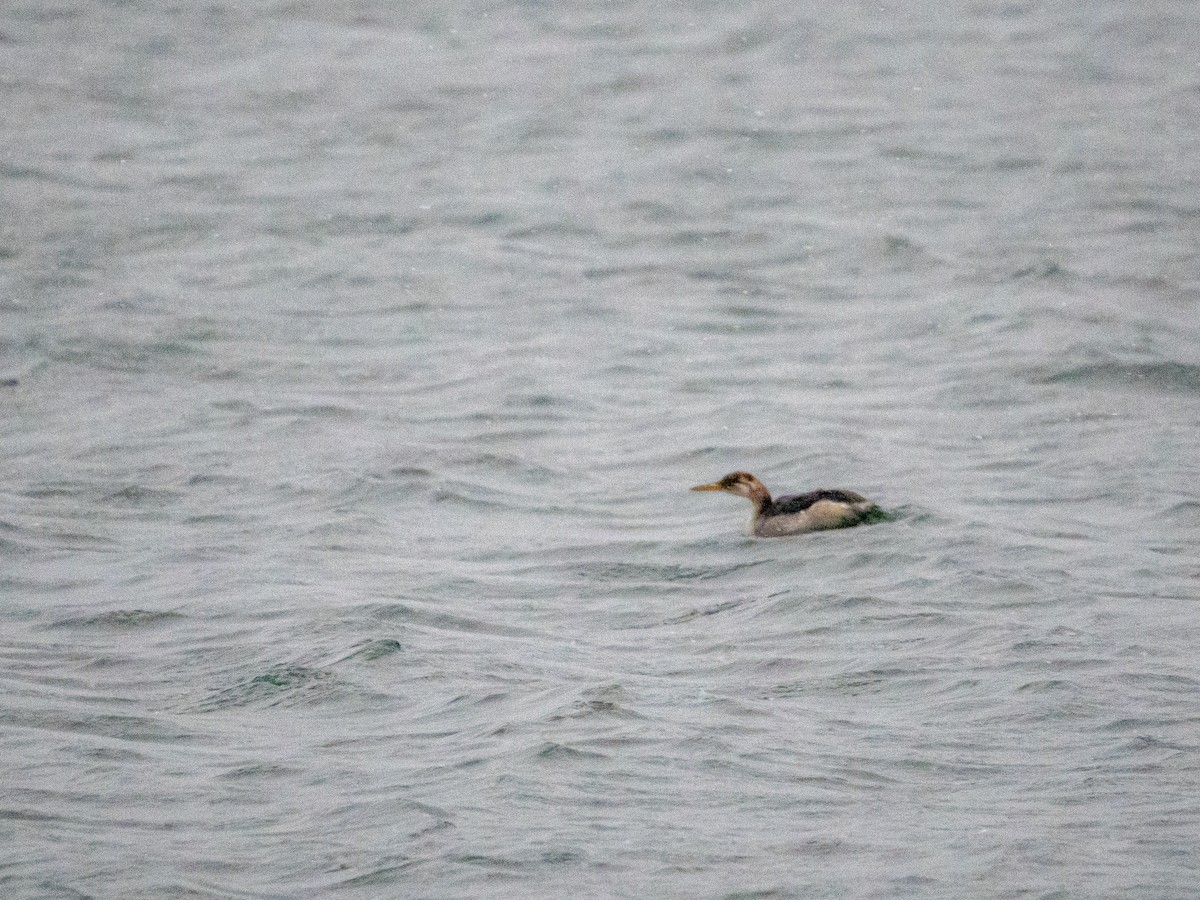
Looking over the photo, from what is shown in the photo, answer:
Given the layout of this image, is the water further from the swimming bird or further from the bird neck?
the bird neck

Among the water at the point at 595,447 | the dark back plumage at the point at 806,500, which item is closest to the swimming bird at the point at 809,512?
the dark back plumage at the point at 806,500

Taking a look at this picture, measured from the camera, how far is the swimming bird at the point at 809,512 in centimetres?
1349

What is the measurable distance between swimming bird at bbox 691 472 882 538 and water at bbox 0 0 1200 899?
105 mm

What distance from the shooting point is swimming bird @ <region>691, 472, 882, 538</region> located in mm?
13492

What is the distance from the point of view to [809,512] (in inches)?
530

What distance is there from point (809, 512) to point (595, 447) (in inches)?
124

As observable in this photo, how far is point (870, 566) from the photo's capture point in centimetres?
1303

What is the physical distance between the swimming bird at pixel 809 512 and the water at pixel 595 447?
4.1 inches

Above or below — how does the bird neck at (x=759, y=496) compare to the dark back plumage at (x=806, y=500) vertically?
below

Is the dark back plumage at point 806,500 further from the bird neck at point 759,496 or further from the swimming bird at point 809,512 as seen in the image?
the bird neck at point 759,496

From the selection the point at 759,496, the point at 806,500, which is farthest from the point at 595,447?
the point at 806,500

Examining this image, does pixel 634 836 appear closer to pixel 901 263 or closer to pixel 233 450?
pixel 233 450

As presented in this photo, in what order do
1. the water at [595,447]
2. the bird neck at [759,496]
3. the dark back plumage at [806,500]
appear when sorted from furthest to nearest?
1. the bird neck at [759,496]
2. the dark back plumage at [806,500]
3. the water at [595,447]

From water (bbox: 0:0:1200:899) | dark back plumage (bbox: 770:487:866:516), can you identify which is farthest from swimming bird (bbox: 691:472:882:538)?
water (bbox: 0:0:1200:899)
